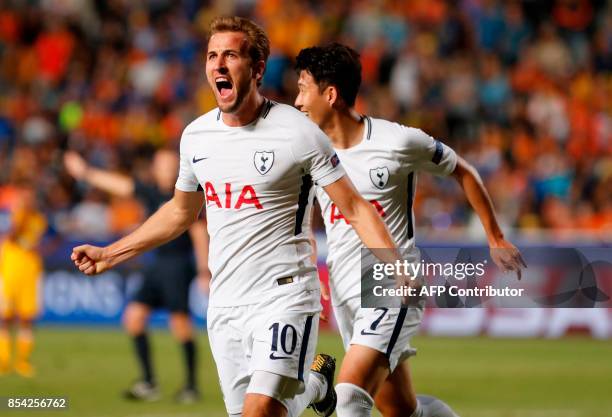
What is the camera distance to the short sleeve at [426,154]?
7070 millimetres

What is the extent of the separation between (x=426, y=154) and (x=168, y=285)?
4883 mm

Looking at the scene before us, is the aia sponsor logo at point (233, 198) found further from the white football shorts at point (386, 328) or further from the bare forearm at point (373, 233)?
the white football shorts at point (386, 328)

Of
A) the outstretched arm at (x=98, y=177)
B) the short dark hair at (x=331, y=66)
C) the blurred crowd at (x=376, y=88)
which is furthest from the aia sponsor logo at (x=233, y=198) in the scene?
the blurred crowd at (x=376, y=88)

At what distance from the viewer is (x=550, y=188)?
17.7 meters

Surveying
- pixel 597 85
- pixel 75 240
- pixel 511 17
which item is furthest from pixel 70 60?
pixel 597 85

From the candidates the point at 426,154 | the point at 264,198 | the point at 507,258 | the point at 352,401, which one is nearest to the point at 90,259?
the point at 264,198

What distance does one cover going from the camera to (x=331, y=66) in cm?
709

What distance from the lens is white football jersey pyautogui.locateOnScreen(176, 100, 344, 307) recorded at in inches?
233

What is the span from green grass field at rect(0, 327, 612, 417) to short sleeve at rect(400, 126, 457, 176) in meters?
3.42

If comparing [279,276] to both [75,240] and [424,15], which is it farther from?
[424,15]

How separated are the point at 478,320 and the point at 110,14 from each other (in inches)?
367

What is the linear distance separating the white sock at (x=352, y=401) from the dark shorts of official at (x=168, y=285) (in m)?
4.82

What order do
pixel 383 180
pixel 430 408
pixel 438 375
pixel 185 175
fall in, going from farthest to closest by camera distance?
pixel 438 375, pixel 430 408, pixel 383 180, pixel 185 175

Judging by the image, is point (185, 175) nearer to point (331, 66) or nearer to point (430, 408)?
point (331, 66)
